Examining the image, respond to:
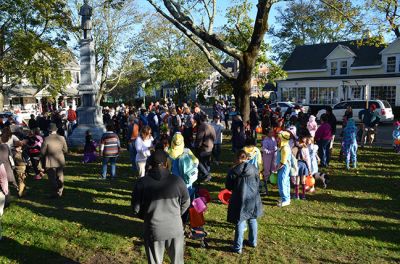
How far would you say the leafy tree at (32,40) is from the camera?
79.3 feet

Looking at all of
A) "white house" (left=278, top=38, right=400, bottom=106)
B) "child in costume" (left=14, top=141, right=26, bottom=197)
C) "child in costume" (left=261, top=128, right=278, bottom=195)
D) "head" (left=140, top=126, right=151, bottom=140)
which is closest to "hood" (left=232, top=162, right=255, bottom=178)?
"child in costume" (left=261, top=128, right=278, bottom=195)

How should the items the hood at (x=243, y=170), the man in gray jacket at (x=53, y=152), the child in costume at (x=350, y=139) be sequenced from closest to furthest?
the hood at (x=243, y=170) → the man in gray jacket at (x=53, y=152) → the child in costume at (x=350, y=139)

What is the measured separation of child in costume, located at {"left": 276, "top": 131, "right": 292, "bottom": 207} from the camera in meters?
7.41

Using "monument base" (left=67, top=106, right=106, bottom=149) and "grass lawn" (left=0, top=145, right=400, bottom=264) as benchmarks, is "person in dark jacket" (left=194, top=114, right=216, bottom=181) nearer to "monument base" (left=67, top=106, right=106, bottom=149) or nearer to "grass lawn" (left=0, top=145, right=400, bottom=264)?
"grass lawn" (left=0, top=145, right=400, bottom=264)

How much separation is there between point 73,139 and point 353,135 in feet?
37.7

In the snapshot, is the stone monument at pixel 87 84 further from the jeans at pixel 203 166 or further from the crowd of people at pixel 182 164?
the jeans at pixel 203 166

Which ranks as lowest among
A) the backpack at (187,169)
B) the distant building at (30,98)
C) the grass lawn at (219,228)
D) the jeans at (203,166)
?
the grass lawn at (219,228)

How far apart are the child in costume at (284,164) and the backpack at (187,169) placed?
220 cm

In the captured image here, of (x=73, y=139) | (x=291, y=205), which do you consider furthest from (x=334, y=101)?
(x=291, y=205)

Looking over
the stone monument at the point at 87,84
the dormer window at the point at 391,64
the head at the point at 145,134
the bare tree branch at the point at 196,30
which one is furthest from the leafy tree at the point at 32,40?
the dormer window at the point at 391,64

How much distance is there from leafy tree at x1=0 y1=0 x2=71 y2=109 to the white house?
23.1 meters

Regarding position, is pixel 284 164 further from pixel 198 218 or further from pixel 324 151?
pixel 324 151

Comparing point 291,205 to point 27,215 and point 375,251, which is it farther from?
point 27,215

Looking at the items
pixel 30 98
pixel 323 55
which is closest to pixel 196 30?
pixel 323 55
